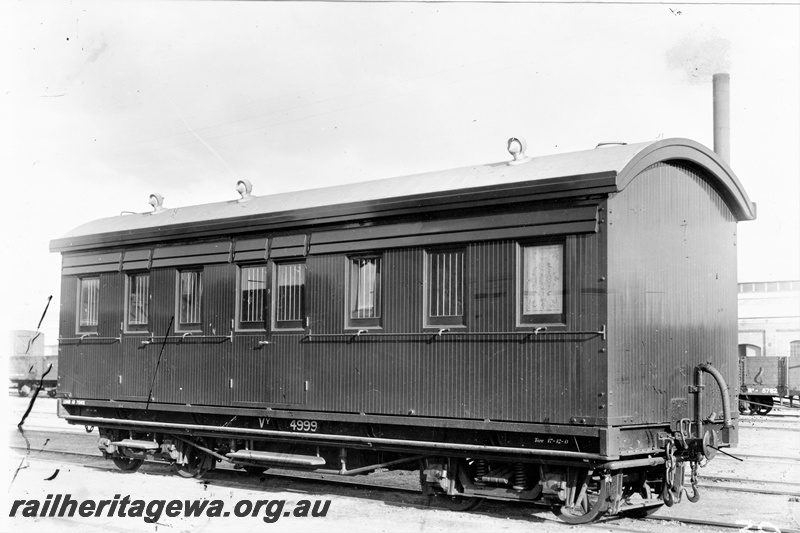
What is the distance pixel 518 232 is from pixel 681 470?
3279mm

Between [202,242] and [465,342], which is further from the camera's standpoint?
[202,242]

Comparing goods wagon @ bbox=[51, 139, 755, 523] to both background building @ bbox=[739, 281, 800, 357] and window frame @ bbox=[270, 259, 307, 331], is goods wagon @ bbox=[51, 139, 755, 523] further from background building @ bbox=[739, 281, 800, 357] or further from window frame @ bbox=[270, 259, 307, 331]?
background building @ bbox=[739, 281, 800, 357]

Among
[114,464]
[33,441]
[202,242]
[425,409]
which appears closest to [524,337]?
[425,409]

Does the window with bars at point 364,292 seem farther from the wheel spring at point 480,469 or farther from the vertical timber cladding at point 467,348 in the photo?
the wheel spring at point 480,469

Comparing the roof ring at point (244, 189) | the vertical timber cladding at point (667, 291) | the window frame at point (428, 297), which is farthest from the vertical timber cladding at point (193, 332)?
the vertical timber cladding at point (667, 291)

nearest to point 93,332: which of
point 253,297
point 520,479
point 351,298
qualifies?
point 253,297

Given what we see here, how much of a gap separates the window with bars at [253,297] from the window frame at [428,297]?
276cm

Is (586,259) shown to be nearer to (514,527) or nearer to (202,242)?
(514,527)

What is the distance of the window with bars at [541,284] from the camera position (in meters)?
Result: 8.84

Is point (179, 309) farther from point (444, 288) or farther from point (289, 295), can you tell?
point (444, 288)

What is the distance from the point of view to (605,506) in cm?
876

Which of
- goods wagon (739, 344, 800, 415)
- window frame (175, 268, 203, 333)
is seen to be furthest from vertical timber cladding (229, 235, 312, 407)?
goods wagon (739, 344, 800, 415)

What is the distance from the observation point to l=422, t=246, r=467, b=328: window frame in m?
9.55

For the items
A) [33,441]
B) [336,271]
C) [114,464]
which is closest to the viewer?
[336,271]
